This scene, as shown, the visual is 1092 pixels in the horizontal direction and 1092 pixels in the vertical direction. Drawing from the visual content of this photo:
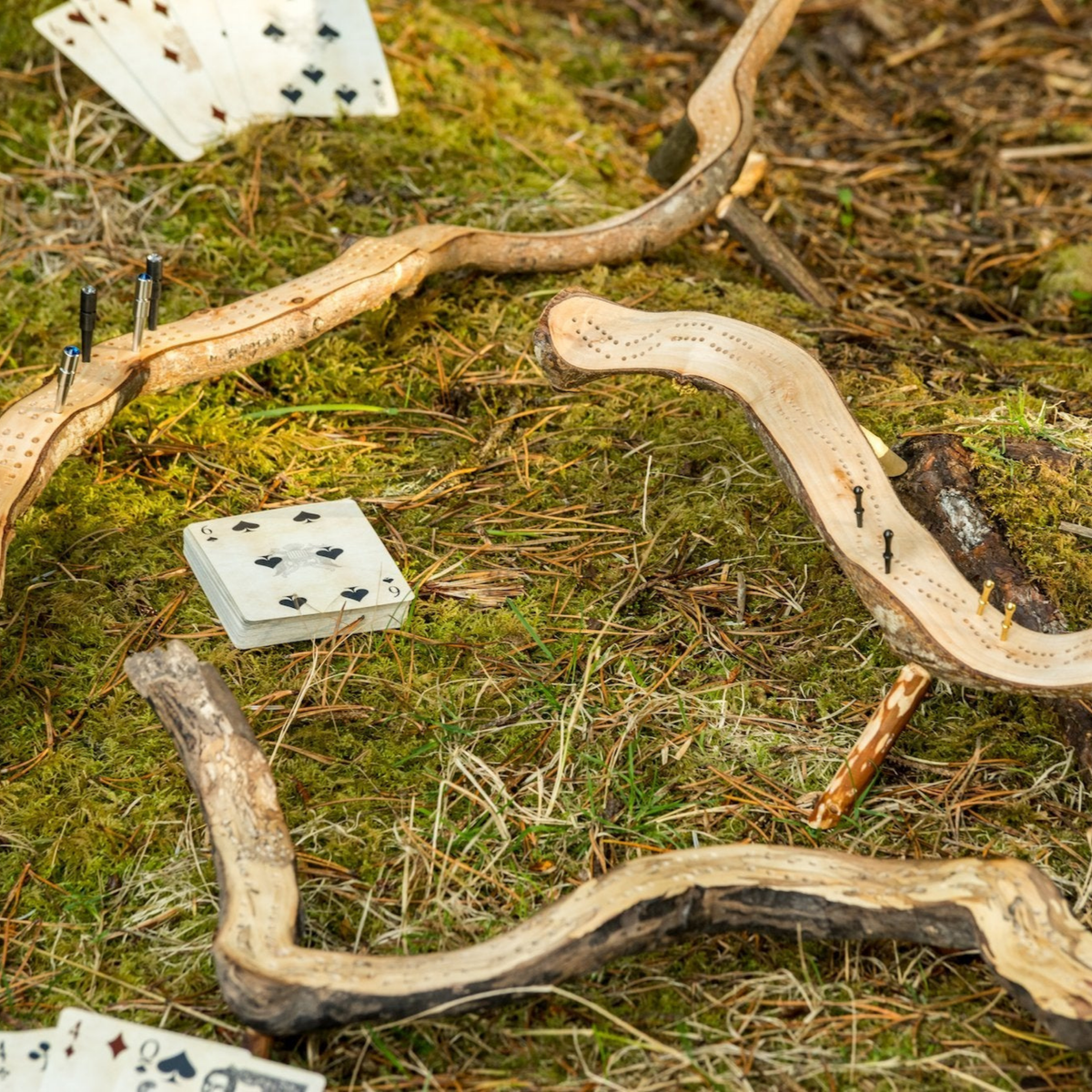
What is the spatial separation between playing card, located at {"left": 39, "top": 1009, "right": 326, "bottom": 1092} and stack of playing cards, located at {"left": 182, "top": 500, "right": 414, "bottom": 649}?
38.1 inches

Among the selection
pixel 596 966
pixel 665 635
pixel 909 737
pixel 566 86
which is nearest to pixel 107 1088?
pixel 596 966

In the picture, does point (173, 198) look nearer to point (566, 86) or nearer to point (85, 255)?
point (85, 255)

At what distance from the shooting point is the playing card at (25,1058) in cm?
194

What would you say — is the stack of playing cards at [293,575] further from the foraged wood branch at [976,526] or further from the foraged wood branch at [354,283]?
the foraged wood branch at [976,526]

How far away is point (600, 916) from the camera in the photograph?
2068 mm

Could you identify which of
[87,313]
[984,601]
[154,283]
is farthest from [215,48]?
[984,601]

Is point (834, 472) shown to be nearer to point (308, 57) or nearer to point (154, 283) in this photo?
point (154, 283)

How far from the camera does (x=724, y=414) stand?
3467 mm

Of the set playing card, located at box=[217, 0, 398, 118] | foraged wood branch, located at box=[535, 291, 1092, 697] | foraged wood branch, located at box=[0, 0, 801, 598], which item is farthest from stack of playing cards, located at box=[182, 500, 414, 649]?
playing card, located at box=[217, 0, 398, 118]

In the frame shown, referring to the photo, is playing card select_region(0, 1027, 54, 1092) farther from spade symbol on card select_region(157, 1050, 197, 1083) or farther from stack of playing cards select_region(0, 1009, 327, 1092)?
spade symbol on card select_region(157, 1050, 197, 1083)

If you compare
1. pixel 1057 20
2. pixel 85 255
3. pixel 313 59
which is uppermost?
pixel 313 59

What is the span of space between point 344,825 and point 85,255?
239cm

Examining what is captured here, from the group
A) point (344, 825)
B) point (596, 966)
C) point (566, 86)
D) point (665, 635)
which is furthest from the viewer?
point (566, 86)

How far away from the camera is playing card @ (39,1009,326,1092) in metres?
1.92
